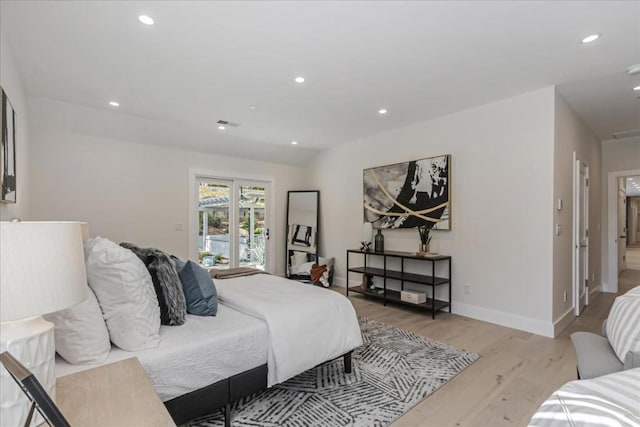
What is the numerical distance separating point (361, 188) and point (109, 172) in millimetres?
3754

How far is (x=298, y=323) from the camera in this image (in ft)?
6.85

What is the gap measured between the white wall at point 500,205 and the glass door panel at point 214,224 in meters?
3.12

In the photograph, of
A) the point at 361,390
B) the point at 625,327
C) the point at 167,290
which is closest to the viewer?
the point at 625,327

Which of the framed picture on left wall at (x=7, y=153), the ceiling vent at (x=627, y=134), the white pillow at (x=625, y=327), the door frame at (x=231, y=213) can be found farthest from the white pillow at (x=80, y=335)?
the ceiling vent at (x=627, y=134)

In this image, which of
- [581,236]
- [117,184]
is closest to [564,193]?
[581,236]

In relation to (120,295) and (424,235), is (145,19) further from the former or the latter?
(424,235)

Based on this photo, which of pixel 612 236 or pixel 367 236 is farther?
pixel 612 236

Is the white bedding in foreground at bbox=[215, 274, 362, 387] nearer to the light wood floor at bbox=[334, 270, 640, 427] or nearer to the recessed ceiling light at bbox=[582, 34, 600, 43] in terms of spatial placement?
the light wood floor at bbox=[334, 270, 640, 427]

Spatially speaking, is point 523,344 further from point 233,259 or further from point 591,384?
point 233,259

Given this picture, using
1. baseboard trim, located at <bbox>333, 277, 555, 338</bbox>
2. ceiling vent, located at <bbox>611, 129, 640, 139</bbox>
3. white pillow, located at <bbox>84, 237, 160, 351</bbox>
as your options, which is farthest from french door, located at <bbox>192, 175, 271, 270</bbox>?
ceiling vent, located at <bbox>611, 129, 640, 139</bbox>

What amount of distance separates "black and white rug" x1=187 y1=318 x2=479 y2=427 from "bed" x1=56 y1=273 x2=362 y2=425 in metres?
0.22

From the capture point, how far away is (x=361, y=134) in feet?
16.6

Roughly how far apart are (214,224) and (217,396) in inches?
161

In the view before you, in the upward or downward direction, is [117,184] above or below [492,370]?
above
